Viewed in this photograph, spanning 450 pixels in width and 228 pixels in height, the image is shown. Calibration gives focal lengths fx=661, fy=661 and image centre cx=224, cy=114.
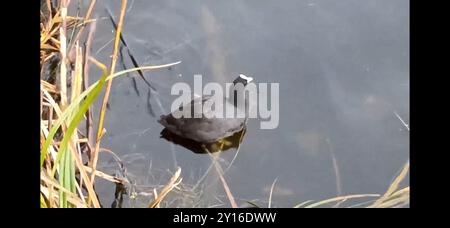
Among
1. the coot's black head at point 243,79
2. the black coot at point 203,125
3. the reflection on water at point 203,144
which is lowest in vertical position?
the reflection on water at point 203,144

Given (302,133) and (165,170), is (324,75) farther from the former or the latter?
(165,170)

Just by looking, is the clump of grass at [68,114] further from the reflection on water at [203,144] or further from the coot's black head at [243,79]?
the coot's black head at [243,79]

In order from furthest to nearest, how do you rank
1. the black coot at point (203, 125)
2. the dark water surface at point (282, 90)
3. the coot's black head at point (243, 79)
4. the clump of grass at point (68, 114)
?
the coot's black head at point (243, 79)
the black coot at point (203, 125)
the dark water surface at point (282, 90)
the clump of grass at point (68, 114)

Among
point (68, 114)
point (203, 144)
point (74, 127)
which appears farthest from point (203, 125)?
point (74, 127)

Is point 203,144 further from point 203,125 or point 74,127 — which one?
point 74,127

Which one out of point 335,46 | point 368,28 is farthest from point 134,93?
point 368,28

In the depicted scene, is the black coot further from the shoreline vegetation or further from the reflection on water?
the shoreline vegetation

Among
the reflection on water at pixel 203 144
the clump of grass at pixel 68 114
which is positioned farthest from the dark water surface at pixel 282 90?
the clump of grass at pixel 68 114
